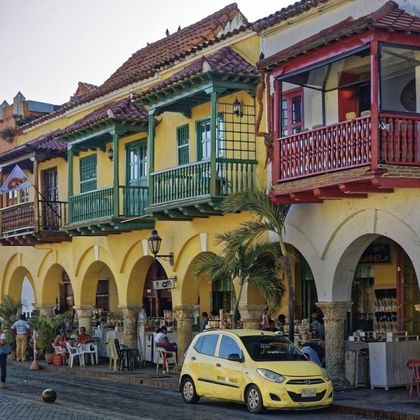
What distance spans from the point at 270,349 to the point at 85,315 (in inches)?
542

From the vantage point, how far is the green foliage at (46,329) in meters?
30.3

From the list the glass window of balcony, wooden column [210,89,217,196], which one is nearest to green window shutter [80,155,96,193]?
wooden column [210,89,217,196]

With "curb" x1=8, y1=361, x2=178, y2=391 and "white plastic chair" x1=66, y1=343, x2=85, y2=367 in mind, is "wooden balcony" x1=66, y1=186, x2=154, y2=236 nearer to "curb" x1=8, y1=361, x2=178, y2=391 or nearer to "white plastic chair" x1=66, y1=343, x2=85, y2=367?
"white plastic chair" x1=66, y1=343, x2=85, y2=367

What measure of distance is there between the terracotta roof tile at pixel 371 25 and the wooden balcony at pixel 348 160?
5.07 feet

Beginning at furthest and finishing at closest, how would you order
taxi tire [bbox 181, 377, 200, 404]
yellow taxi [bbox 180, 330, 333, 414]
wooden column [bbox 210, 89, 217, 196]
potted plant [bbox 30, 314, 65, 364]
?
potted plant [bbox 30, 314, 65, 364]
wooden column [bbox 210, 89, 217, 196]
taxi tire [bbox 181, 377, 200, 404]
yellow taxi [bbox 180, 330, 333, 414]

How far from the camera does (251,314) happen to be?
2292 centimetres

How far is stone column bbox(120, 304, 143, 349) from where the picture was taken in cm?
2803

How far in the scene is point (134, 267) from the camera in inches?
1101

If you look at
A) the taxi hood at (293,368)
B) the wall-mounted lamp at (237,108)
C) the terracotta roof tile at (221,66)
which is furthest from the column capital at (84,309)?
the taxi hood at (293,368)

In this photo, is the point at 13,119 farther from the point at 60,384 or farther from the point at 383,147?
the point at 383,147

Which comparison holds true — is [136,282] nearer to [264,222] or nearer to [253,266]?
[253,266]

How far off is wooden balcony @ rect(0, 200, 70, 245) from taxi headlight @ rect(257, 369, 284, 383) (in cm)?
1504

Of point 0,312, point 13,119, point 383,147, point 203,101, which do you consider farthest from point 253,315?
point 13,119

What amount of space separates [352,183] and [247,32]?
23.2 ft
